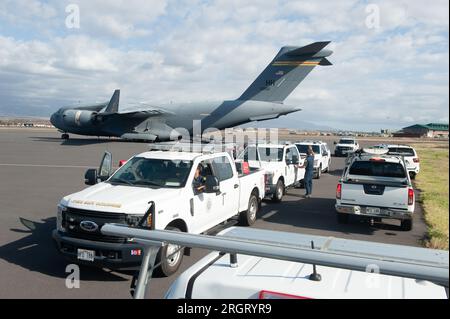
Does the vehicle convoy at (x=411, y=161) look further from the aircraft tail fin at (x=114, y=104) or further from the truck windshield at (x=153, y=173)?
the aircraft tail fin at (x=114, y=104)

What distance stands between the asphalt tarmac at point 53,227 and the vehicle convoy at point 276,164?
53 centimetres

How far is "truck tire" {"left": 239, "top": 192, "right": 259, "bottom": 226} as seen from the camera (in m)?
10.0

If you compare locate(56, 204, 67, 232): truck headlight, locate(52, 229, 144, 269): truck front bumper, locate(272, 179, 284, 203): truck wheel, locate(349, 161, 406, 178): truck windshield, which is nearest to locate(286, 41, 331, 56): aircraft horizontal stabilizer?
locate(272, 179, 284, 203): truck wheel

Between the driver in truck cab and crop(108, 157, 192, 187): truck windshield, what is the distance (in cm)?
20

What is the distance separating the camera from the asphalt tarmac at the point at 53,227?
6.21 meters

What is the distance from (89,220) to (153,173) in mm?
1974

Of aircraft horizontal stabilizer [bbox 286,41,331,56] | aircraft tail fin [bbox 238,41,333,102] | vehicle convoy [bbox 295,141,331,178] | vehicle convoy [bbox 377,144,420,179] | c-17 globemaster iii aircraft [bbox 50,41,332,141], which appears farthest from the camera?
c-17 globemaster iii aircraft [bbox 50,41,332,141]

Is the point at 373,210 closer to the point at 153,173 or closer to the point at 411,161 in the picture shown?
the point at 153,173

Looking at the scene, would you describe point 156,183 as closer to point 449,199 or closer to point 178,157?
point 178,157

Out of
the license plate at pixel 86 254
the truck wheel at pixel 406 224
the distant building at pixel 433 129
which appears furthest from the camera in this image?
the truck wheel at pixel 406 224

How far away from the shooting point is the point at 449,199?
1.38 meters

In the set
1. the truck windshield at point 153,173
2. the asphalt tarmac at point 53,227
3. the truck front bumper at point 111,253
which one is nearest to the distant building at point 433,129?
the asphalt tarmac at point 53,227

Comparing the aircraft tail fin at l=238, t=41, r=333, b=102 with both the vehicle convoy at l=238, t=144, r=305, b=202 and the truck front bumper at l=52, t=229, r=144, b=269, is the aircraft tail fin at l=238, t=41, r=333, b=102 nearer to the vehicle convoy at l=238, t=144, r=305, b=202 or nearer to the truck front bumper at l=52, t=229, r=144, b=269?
the vehicle convoy at l=238, t=144, r=305, b=202
